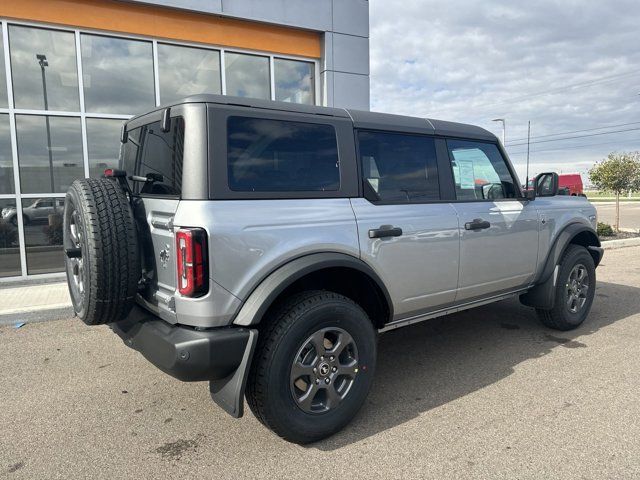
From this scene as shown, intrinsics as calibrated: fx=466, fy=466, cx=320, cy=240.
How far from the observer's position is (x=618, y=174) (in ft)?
45.6

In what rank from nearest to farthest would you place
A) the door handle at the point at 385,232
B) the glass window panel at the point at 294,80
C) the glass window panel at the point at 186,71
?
the door handle at the point at 385,232 < the glass window panel at the point at 186,71 < the glass window panel at the point at 294,80

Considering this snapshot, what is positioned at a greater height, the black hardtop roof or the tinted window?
the black hardtop roof

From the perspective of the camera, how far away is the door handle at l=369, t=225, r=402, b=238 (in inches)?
118

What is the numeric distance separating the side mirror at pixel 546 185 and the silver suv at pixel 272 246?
110cm

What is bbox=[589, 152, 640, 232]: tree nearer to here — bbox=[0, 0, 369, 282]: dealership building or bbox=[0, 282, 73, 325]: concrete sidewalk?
bbox=[0, 0, 369, 282]: dealership building

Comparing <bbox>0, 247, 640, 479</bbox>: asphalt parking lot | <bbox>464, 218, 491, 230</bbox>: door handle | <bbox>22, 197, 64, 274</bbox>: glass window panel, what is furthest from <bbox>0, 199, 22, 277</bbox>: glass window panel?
<bbox>464, 218, 491, 230</bbox>: door handle

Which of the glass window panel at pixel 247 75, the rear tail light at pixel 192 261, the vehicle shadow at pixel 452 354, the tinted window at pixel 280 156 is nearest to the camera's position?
the rear tail light at pixel 192 261

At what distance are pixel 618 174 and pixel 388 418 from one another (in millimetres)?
14126

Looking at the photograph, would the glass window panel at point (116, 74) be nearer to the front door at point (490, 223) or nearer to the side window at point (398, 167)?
the side window at point (398, 167)

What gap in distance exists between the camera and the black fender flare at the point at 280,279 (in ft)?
8.12

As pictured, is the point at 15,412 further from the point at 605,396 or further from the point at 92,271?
the point at 605,396

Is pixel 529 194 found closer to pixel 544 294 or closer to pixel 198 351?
pixel 544 294

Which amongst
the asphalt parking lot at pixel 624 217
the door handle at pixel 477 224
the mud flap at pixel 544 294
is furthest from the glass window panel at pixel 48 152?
the asphalt parking lot at pixel 624 217

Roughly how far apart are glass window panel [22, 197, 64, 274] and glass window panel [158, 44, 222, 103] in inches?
103
